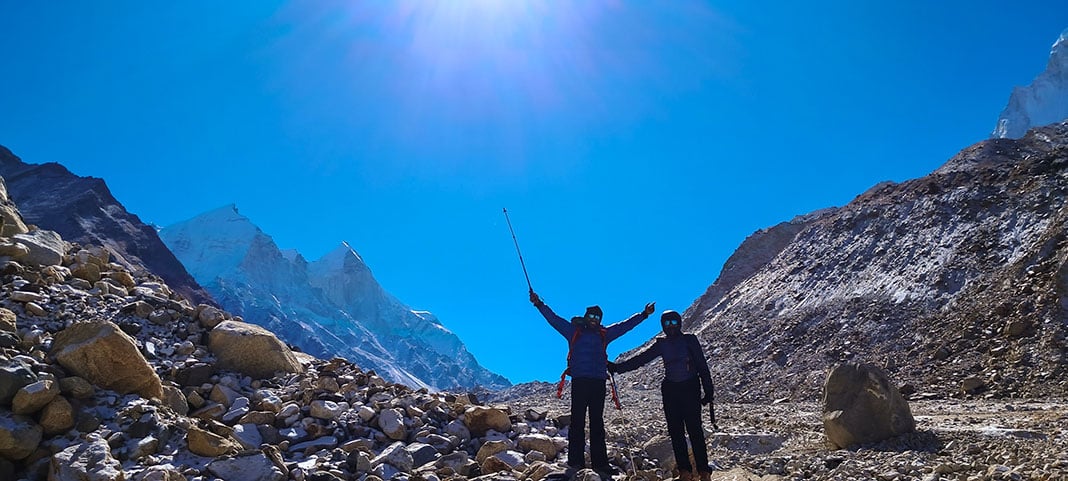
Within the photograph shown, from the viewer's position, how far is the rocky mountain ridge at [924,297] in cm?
2036

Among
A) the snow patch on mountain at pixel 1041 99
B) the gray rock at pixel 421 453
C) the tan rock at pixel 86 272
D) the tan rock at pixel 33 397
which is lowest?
the gray rock at pixel 421 453

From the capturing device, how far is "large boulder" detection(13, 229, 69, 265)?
11375 mm

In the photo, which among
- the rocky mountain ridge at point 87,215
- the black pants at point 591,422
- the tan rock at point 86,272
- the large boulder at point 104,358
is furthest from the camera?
→ the rocky mountain ridge at point 87,215

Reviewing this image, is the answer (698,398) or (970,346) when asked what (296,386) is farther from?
(970,346)

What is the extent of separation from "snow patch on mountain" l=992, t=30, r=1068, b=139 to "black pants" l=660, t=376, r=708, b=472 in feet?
470

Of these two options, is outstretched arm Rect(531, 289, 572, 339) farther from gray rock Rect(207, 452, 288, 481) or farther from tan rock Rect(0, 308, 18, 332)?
tan rock Rect(0, 308, 18, 332)

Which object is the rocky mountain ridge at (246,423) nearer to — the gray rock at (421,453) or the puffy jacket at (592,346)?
the gray rock at (421,453)

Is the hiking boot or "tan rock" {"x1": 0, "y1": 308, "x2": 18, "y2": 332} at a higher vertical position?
"tan rock" {"x1": 0, "y1": 308, "x2": 18, "y2": 332}

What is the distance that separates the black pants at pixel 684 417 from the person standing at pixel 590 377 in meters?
0.90

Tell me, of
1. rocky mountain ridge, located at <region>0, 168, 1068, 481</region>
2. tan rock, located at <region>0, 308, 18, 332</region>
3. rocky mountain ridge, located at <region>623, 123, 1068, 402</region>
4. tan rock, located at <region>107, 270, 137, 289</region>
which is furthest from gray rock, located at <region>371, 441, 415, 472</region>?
rocky mountain ridge, located at <region>623, 123, 1068, 402</region>

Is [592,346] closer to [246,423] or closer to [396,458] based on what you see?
[396,458]

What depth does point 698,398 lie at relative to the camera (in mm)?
7480

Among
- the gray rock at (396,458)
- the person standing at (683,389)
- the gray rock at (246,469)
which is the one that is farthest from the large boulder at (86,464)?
the person standing at (683,389)

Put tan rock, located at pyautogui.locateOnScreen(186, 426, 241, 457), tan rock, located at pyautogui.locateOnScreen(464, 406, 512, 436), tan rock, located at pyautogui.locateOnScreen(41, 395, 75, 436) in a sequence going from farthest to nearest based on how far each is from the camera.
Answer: tan rock, located at pyautogui.locateOnScreen(464, 406, 512, 436)
tan rock, located at pyautogui.locateOnScreen(186, 426, 241, 457)
tan rock, located at pyautogui.locateOnScreen(41, 395, 75, 436)
